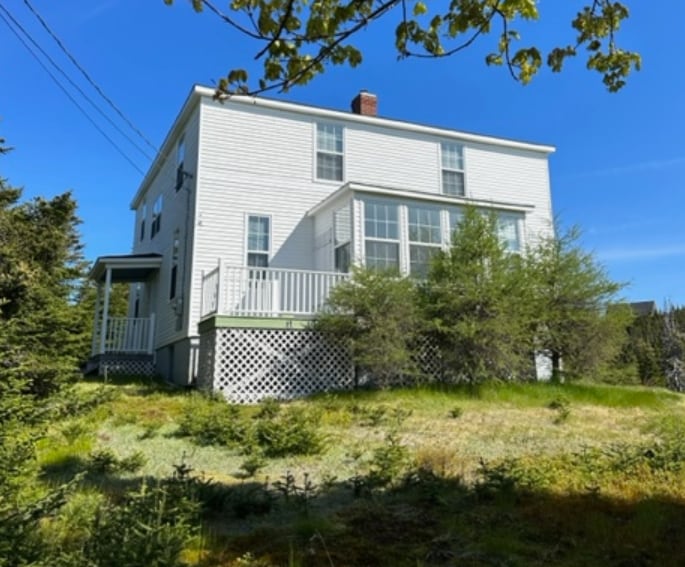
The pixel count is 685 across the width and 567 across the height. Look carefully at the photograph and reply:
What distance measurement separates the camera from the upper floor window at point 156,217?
1819 cm

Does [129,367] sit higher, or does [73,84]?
[73,84]

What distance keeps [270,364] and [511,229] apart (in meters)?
7.40

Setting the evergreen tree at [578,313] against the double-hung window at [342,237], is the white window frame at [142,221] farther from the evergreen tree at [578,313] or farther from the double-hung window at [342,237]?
the evergreen tree at [578,313]

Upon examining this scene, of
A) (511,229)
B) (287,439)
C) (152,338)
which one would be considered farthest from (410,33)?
(152,338)

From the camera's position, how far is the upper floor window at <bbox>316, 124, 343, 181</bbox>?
50.6 ft

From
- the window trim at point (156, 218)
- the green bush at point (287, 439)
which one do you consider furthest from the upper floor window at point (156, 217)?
the green bush at point (287, 439)

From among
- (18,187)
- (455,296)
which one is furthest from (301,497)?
(18,187)

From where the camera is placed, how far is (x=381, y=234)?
13.0m

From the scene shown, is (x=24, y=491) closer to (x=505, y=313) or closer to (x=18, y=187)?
(x=505, y=313)

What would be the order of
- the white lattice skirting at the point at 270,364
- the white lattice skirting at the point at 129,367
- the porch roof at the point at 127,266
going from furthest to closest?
1. the porch roof at the point at 127,266
2. the white lattice skirting at the point at 129,367
3. the white lattice skirting at the point at 270,364

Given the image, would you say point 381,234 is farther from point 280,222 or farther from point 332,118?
point 332,118

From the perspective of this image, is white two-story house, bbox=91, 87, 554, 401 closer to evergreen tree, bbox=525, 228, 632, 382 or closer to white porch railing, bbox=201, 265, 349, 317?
white porch railing, bbox=201, 265, 349, 317

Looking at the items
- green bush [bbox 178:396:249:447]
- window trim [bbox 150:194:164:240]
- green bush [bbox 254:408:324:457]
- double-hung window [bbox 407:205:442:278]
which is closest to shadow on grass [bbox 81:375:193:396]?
green bush [bbox 178:396:249:447]

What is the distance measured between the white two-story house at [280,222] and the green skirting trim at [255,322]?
0.10 feet
